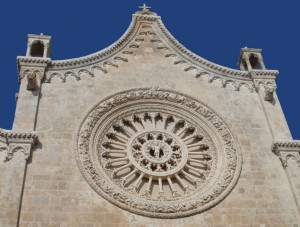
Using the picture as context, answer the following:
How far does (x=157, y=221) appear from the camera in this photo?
1280 centimetres

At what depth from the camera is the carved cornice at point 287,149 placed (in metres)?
14.9

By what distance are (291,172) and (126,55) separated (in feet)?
24.4

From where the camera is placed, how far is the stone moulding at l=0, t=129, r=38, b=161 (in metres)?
13.2

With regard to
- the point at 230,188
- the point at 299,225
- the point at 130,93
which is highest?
the point at 130,93

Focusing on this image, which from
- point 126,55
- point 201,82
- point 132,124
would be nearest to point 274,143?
point 201,82

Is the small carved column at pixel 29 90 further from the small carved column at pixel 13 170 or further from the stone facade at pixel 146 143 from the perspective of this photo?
the small carved column at pixel 13 170

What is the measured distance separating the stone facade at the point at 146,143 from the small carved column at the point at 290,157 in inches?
1.3

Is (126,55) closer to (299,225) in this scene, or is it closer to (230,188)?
(230,188)

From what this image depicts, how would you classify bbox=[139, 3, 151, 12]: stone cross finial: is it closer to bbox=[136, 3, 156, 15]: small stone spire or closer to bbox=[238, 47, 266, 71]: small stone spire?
bbox=[136, 3, 156, 15]: small stone spire

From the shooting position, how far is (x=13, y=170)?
1273cm

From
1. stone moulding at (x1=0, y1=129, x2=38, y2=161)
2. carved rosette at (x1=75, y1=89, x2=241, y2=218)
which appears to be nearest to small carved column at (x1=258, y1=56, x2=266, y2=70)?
carved rosette at (x1=75, y1=89, x2=241, y2=218)

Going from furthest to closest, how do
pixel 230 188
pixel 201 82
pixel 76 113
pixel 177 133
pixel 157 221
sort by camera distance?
pixel 201 82, pixel 177 133, pixel 76 113, pixel 230 188, pixel 157 221

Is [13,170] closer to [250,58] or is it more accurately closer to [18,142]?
[18,142]

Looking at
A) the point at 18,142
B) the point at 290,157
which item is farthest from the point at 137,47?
the point at 290,157
